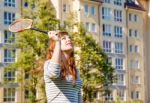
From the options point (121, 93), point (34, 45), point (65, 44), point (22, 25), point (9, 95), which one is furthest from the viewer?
point (121, 93)

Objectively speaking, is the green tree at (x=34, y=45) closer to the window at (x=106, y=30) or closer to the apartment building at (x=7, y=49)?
the apartment building at (x=7, y=49)

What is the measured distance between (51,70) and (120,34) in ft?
191

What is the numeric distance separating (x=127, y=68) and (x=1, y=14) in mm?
18285

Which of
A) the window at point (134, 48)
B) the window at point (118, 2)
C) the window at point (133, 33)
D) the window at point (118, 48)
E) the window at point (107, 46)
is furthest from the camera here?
the window at point (133, 33)

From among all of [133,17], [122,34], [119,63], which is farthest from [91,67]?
[133,17]

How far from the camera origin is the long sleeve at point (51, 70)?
19.0 feet

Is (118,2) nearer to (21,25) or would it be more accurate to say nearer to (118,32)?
(118,32)

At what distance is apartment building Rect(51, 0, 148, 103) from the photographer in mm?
60656

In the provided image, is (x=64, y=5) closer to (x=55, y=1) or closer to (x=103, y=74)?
(x=55, y=1)

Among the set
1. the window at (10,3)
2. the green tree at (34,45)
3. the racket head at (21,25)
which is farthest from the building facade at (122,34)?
the racket head at (21,25)

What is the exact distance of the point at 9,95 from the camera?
169ft

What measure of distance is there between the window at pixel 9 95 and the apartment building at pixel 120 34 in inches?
442

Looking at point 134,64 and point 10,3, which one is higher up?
point 10,3

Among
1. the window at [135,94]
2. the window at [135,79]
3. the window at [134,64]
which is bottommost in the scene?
the window at [135,94]
